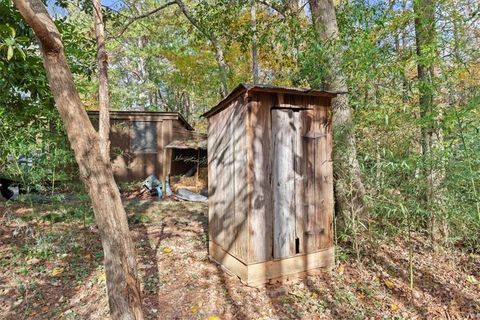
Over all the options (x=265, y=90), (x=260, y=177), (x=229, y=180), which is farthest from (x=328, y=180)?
(x=265, y=90)

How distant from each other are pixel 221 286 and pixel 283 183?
1.36m

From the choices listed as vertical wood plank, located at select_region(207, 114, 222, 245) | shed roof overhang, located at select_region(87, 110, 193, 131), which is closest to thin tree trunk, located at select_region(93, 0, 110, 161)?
vertical wood plank, located at select_region(207, 114, 222, 245)

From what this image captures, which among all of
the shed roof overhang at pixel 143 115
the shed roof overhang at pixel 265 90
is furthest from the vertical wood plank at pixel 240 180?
the shed roof overhang at pixel 143 115

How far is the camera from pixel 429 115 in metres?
3.28

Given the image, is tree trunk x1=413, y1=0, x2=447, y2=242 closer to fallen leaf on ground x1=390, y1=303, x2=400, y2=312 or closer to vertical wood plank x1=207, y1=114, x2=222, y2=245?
fallen leaf on ground x1=390, y1=303, x2=400, y2=312

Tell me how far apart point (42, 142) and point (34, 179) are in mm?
558

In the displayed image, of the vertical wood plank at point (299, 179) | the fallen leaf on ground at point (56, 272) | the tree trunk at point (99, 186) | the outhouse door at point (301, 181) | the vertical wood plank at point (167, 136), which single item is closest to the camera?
the tree trunk at point (99, 186)

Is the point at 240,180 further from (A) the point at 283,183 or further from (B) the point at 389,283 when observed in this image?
(B) the point at 389,283

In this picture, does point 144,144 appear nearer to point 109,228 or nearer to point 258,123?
point 258,123

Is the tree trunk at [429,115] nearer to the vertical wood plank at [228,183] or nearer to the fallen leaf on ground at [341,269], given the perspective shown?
the fallen leaf on ground at [341,269]

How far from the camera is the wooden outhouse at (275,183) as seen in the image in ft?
10.5

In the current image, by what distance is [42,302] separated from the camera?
315cm

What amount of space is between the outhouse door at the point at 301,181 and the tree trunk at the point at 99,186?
5.65 feet

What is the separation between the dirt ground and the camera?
2863 mm
